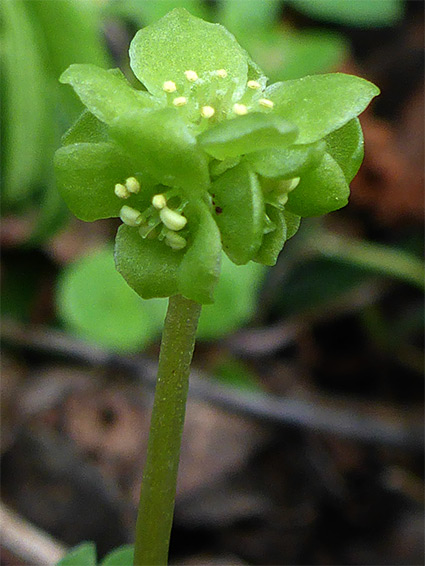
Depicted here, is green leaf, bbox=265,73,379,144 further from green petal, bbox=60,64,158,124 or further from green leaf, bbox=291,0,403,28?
green leaf, bbox=291,0,403,28

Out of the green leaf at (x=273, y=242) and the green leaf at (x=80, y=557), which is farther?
the green leaf at (x=80, y=557)

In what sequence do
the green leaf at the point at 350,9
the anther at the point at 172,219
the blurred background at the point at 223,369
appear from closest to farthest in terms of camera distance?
the anther at the point at 172,219, the blurred background at the point at 223,369, the green leaf at the point at 350,9

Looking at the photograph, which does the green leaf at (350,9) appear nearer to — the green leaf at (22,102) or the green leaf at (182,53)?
the green leaf at (22,102)

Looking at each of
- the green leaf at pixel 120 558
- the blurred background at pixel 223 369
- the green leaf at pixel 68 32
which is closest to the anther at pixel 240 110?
the green leaf at pixel 120 558

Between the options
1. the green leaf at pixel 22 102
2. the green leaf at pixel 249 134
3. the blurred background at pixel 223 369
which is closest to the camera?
the green leaf at pixel 249 134

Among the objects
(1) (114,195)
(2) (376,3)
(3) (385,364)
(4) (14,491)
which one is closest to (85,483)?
(4) (14,491)

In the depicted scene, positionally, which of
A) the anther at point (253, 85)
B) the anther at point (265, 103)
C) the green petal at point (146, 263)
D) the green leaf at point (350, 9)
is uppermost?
the anther at point (253, 85)

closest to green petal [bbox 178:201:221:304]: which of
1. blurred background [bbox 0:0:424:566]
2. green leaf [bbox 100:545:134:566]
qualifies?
green leaf [bbox 100:545:134:566]

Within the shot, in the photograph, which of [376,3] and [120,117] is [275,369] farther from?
[120,117]

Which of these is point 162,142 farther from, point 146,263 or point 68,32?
point 68,32
